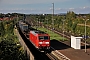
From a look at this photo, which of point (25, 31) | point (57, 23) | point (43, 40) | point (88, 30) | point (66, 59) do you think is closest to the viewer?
point (66, 59)

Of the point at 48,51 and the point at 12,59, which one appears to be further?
the point at 48,51

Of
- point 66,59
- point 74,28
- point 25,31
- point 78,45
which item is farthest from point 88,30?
point 66,59

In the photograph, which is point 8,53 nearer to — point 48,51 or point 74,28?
point 48,51

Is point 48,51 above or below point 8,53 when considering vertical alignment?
below

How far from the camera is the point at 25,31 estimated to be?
78438 mm

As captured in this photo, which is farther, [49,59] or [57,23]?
[57,23]

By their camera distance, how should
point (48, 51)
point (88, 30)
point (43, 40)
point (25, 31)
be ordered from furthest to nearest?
point (25, 31) < point (88, 30) < point (48, 51) < point (43, 40)

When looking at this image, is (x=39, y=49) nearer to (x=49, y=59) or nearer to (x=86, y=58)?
(x=49, y=59)

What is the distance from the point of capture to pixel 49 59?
106 feet

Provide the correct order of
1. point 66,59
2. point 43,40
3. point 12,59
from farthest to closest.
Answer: point 43,40 → point 66,59 → point 12,59

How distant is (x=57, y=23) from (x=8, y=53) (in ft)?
316

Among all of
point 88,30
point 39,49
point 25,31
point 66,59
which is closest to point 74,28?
point 88,30

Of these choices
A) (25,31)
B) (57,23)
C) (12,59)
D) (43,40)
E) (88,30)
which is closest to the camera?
(12,59)

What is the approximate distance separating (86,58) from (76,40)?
8839mm
